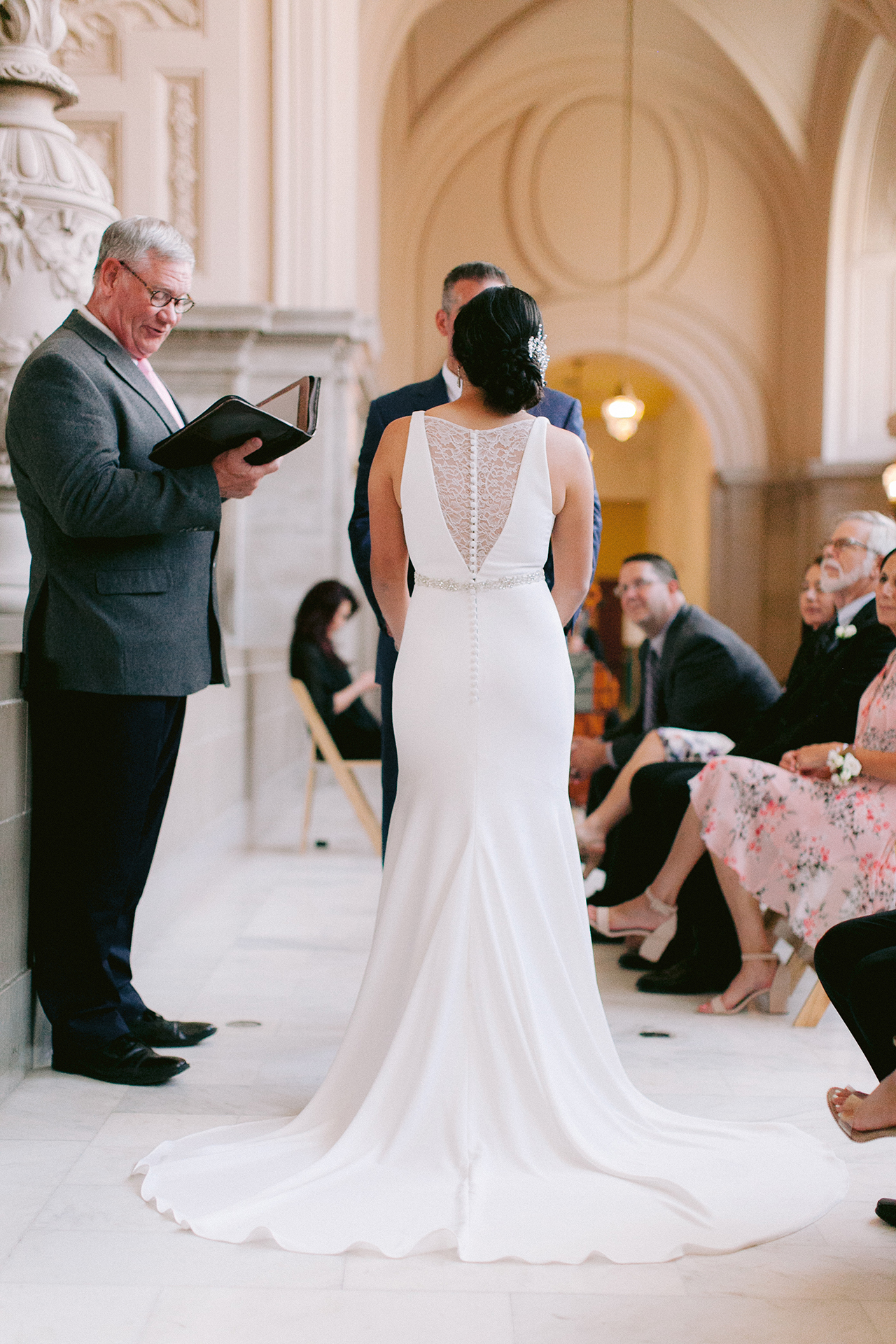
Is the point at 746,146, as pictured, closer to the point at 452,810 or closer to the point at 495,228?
the point at 495,228

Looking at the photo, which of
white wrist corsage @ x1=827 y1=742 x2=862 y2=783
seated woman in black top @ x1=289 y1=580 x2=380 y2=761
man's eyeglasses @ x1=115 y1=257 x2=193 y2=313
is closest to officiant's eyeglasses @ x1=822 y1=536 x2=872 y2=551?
white wrist corsage @ x1=827 y1=742 x2=862 y2=783

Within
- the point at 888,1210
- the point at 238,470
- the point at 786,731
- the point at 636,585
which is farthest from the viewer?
the point at 636,585

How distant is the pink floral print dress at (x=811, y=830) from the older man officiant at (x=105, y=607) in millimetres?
1647

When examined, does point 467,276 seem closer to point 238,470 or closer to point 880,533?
point 238,470

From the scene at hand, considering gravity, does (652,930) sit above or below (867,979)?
below

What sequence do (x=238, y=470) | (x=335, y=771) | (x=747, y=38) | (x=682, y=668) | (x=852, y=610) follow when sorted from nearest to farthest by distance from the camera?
(x=238, y=470) → (x=852, y=610) → (x=682, y=668) → (x=335, y=771) → (x=747, y=38)

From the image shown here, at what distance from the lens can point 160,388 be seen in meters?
3.40

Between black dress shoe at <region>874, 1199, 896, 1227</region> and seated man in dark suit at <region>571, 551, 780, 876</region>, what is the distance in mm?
2317

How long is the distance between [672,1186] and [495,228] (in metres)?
15.1

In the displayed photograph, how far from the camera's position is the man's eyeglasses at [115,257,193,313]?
307 cm

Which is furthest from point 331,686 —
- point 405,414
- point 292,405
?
point 292,405

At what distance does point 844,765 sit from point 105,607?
6.58ft

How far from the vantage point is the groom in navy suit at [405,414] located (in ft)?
10.8

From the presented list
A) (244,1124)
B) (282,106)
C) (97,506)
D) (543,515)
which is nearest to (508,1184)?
(244,1124)
